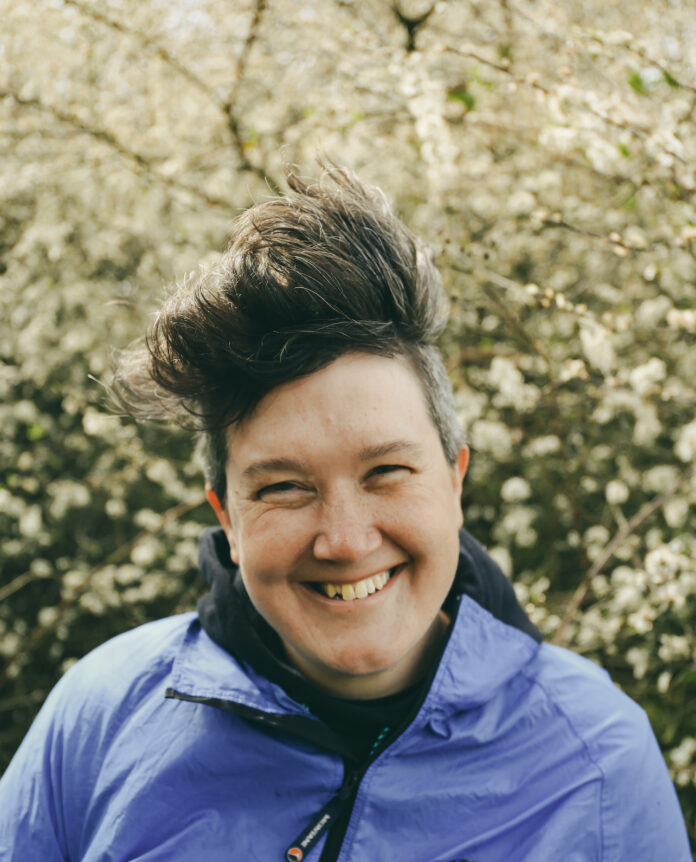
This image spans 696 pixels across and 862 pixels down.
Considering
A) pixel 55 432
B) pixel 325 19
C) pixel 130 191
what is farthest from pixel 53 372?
pixel 325 19

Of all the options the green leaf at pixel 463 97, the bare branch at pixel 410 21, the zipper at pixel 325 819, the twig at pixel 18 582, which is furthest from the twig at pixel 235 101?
the zipper at pixel 325 819

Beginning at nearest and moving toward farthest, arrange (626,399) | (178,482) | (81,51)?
1. (626,399)
2. (178,482)
3. (81,51)

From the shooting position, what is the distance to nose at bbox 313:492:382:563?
1.19 meters

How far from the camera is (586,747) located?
4.21 feet

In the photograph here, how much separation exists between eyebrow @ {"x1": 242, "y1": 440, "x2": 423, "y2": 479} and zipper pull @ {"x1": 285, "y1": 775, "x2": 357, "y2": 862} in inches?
22.6

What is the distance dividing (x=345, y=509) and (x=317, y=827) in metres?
0.55

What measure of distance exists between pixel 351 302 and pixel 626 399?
1.83m

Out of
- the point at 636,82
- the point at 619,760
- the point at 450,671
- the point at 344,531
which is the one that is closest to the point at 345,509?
the point at 344,531

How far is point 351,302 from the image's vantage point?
1.22 m

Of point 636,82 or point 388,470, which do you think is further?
point 636,82

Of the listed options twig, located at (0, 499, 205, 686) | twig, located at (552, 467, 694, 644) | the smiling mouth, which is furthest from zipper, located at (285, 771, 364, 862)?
twig, located at (0, 499, 205, 686)

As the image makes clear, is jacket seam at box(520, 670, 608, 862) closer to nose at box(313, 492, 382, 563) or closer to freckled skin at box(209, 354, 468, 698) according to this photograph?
freckled skin at box(209, 354, 468, 698)

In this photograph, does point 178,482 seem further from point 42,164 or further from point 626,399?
point 626,399

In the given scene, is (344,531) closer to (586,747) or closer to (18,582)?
(586,747)
